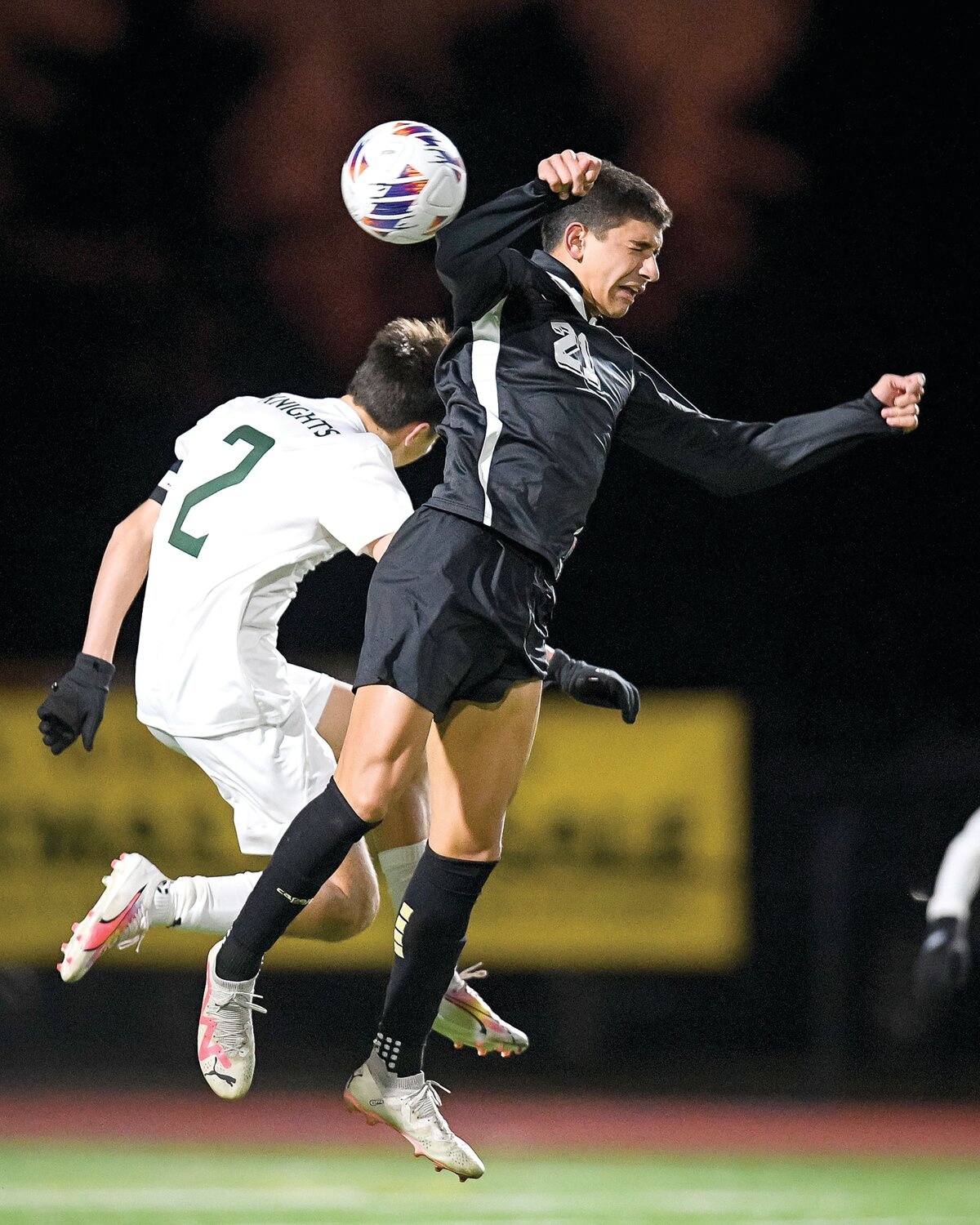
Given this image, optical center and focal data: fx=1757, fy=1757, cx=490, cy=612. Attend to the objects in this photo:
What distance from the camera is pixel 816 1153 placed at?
8266 mm

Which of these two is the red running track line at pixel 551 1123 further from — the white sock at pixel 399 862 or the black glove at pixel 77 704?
the black glove at pixel 77 704

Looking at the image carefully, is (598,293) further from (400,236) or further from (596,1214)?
(596,1214)

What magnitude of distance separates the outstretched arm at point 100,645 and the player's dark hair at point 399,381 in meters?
0.59

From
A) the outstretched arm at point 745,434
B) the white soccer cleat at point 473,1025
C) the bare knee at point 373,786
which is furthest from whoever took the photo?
the white soccer cleat at point 473,1025

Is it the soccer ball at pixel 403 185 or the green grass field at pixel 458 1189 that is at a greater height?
the soccer ball at pixel 403 185

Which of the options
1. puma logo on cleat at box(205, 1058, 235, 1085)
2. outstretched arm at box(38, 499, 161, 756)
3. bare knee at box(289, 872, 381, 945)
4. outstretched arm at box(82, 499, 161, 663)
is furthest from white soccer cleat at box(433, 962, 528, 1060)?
outstretched arm at box(82, 499, 161, 663)

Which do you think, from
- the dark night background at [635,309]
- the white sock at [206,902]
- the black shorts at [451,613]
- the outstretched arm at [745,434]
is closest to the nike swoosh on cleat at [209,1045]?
the white sock at [206,902]

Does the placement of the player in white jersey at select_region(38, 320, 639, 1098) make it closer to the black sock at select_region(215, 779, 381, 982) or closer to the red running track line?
the black sock at select_region(215, 779, 381, 982)

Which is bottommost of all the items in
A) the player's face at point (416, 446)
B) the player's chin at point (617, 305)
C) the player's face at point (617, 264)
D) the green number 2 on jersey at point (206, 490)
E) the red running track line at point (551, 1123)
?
the red running track line at point (551, 1123)

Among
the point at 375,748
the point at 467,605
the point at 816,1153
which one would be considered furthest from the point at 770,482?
the point at 816,1153

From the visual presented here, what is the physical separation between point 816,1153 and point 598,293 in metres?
5.65

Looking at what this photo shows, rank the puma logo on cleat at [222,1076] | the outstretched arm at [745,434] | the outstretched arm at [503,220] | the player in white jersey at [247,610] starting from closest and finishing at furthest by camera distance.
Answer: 1. the outstretched arm at [503,220]
2. the puma logo on cleat at [222,1076]
3. the outstretched arm at [745,434]
4. the player in white jersey at [247,610]

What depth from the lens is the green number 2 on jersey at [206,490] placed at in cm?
411

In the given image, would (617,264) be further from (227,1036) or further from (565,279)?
(227,1036)
